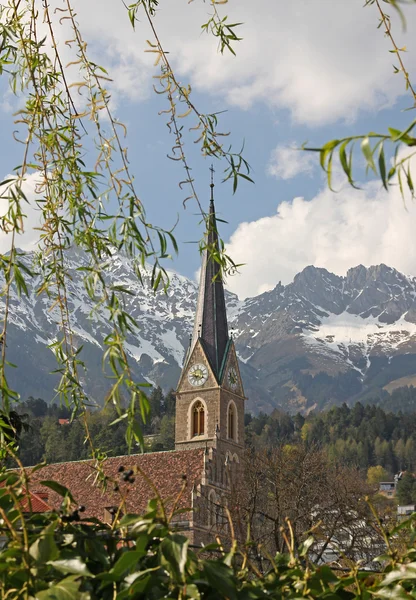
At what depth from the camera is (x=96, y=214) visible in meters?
3.12

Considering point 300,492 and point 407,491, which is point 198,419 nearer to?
point 300,492

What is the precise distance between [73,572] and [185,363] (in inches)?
2091

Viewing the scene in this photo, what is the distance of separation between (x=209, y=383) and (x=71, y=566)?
52480mm

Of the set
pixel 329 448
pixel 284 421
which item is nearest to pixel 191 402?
pixel 329 448

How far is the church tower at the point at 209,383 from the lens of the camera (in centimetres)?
5309

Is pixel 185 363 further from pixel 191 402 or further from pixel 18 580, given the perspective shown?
pixel 18 580

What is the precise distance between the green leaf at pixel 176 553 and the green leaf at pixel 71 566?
6.5 inches

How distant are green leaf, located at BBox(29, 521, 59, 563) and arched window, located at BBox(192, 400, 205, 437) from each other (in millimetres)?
51838

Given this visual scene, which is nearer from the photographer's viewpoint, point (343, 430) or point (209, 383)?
point (209, 383)

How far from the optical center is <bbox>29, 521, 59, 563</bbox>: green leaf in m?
1.82

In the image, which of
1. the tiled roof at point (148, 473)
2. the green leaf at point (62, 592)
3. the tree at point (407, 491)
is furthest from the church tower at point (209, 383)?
the green leaf at point (62, 592)

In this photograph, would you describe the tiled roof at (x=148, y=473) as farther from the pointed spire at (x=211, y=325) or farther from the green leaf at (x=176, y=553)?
the green leaf at (x=176, y=553)

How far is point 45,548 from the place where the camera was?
1.82 meters

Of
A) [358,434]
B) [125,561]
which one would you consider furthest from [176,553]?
[358,434]
